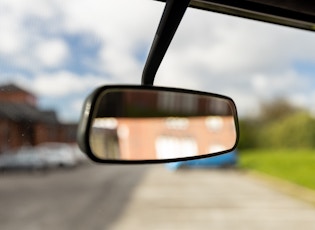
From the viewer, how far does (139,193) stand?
6215 mm

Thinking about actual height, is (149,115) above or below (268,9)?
below

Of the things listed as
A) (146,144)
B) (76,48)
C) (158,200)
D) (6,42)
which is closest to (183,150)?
(146,144)

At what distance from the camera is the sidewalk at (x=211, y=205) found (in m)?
4.33

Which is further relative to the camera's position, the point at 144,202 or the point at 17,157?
the point at 144,202

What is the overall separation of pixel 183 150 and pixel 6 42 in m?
1.05

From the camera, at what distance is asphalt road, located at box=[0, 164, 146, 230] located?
4703mm

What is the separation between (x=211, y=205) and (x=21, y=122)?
14.5 feet

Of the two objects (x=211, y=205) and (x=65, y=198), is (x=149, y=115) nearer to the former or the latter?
(x=211, y=205)

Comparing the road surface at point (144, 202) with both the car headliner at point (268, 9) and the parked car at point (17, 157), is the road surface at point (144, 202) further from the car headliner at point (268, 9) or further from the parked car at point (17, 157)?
the car headliner at point (268, 9)

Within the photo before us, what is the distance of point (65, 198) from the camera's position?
6191 millimetres

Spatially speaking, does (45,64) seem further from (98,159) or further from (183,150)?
(98,159)

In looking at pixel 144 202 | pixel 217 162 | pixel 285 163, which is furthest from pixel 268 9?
pixel 285 163

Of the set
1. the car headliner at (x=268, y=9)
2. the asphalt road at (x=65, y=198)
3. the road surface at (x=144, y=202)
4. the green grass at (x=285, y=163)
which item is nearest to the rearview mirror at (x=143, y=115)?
the car headliner at (x=268, y=9)

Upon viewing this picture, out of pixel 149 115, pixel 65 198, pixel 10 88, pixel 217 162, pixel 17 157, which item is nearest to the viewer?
pixel 149 115
